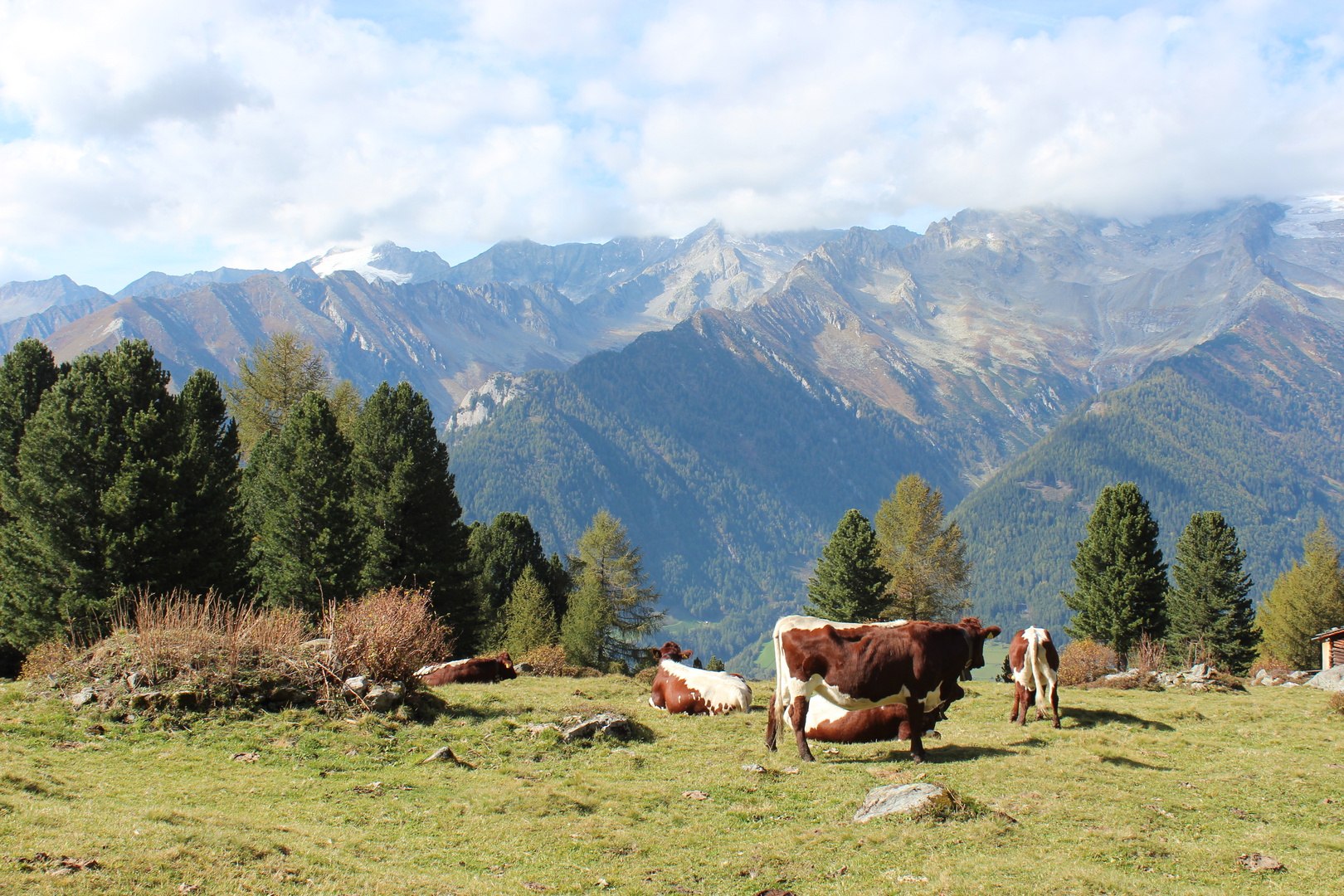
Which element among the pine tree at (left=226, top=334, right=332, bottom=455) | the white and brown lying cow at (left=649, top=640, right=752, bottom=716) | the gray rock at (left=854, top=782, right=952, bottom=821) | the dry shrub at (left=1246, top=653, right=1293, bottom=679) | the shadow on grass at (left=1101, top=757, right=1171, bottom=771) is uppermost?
the pine tree at (left=226, top=334, right=332, bottom=455)

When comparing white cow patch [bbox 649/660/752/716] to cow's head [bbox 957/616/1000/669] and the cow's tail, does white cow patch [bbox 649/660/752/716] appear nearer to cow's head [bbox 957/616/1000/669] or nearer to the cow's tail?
cow's head [bbox 957/616/1000/669]

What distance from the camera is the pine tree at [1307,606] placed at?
210ft

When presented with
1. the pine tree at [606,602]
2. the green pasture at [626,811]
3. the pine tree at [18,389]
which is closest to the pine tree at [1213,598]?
the pine tree at [606,602]

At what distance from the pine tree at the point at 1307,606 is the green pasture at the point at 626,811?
59657 millimetres

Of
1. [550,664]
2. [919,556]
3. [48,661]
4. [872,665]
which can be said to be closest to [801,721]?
[872,665]

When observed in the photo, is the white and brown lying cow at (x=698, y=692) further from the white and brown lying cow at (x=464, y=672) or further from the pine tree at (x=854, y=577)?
the pine tree at (x=854, y=577)

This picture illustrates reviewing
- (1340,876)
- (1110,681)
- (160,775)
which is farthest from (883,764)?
(1110,681)

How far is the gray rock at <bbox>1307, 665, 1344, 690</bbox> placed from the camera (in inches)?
1213

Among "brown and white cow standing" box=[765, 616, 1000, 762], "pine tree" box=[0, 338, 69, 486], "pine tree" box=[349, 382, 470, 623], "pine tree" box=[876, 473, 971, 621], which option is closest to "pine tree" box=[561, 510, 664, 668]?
"pine tree" box=[349, 382, 470, 623]

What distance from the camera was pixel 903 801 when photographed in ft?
38.6

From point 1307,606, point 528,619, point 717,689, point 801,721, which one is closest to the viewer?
point 801,721

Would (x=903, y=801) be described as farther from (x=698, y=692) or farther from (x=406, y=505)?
(x=406, y=505)

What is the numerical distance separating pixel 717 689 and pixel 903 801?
33.4 feet

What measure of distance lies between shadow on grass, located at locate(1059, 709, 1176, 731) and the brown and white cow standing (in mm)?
5798
